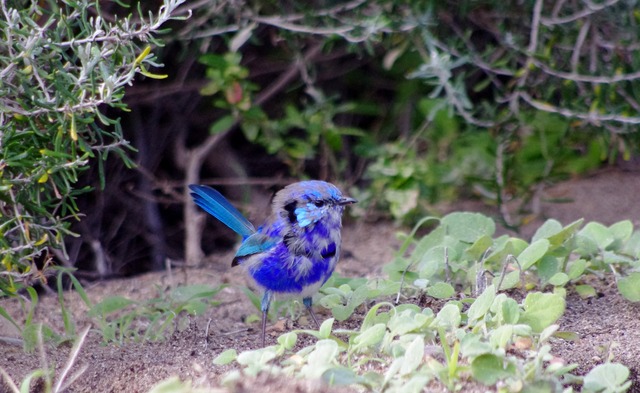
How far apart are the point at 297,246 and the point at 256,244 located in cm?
23

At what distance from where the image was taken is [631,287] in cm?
→ 362

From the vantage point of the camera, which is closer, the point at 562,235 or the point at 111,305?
the point at 562,235

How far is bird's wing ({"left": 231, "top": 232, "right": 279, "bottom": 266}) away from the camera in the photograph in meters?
4.03

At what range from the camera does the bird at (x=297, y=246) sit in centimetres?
387

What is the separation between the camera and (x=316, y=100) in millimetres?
5684

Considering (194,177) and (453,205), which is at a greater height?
(194,177)

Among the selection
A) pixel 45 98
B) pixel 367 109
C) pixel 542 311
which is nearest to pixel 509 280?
pixel 542 311

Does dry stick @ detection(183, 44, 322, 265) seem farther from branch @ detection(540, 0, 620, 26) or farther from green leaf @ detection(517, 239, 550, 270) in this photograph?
green leaf @ detection(517, 239, 550, 270)

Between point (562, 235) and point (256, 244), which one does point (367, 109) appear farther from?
point (562, 235)

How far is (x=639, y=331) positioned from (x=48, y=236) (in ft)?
7.74

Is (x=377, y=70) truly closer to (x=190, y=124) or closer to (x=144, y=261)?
(x=190, y=124)

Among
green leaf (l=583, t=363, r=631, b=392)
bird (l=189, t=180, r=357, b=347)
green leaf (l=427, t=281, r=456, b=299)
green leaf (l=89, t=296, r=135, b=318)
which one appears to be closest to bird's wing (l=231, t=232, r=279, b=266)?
bird (l=189, t=180, r=357, b=347)

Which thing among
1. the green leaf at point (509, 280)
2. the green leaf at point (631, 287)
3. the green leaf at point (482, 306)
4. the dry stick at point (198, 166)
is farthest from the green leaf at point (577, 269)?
the dry stick at point (198, 166)

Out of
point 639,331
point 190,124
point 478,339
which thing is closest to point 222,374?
point 478,339
